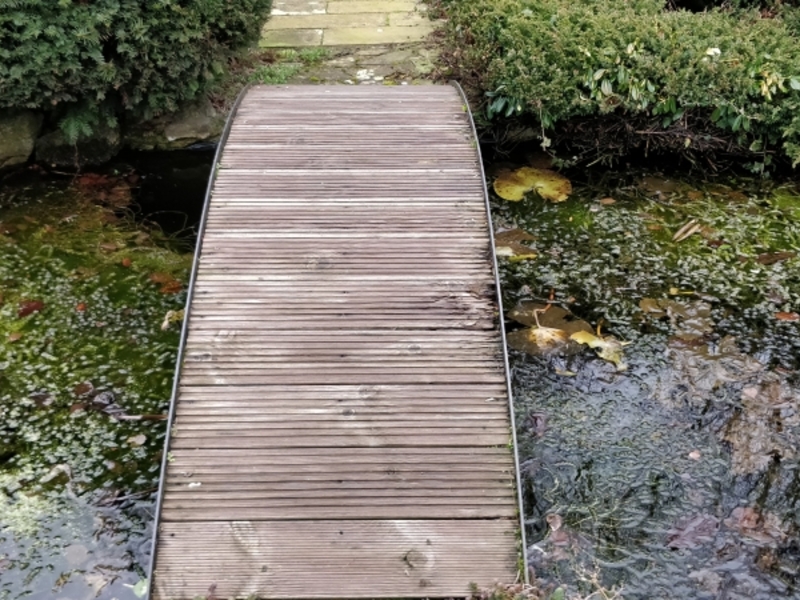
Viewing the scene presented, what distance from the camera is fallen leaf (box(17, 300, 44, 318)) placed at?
5241 mm

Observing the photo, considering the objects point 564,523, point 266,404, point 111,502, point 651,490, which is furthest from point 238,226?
point 651,490

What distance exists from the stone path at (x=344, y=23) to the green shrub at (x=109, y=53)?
1620 mm

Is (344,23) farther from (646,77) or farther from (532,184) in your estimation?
(646,77)

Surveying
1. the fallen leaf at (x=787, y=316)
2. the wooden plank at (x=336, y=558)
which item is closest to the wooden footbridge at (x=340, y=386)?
the wooden plank at (x=336, y=558)

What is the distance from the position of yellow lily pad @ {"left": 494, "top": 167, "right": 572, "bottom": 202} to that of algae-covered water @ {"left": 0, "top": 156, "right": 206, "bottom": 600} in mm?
2559

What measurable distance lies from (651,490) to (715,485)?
0.35 metres

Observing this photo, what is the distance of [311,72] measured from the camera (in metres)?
7.59

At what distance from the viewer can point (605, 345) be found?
5.11 m

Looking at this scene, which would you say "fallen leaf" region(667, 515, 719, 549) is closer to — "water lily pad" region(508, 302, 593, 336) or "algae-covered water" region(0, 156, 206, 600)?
"water lily pad" region(508, 302, 593, 336)

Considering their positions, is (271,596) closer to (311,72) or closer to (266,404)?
(266,404)

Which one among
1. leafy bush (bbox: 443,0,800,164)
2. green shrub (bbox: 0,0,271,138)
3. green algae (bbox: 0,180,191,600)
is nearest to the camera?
green algae (bbox: 0,180,191,600)

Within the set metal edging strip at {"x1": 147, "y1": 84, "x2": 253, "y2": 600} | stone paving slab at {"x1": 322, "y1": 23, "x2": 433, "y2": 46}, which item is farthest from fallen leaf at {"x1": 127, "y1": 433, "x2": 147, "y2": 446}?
stone paving slab at {"x1": 322, "y1": 23, "x2": 433, "y2": 46}

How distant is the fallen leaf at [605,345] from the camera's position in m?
5.01

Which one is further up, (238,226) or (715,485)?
(238,226)
